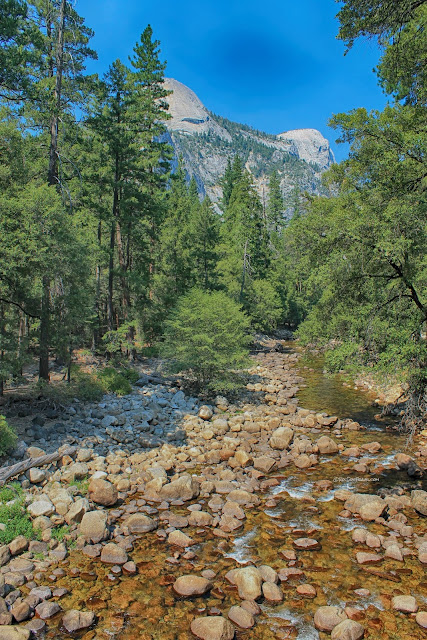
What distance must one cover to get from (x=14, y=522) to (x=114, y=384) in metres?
9.82

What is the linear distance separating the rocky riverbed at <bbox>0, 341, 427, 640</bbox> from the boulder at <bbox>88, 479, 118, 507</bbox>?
3cm

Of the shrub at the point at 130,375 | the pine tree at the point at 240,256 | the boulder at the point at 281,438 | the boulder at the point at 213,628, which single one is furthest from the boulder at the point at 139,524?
the pine tree at the point at 240,256

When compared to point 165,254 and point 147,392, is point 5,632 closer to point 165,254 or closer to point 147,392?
point 147,392

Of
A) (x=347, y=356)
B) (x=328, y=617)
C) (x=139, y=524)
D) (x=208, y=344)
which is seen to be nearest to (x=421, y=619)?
(x=328, y=617)

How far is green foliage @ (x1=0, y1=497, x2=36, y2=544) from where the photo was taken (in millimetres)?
6988

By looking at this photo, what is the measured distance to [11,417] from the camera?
39.9 feet

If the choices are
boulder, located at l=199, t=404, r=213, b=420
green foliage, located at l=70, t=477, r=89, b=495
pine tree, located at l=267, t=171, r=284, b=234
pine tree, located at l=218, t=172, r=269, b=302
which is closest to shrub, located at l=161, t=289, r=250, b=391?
boulder, located at l=199, t=404, r=213, b=420

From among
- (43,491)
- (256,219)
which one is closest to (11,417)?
(43,491)

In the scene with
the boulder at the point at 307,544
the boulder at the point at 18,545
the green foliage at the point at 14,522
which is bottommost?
the boulder at the point at 307,544

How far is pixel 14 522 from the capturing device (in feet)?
23.8

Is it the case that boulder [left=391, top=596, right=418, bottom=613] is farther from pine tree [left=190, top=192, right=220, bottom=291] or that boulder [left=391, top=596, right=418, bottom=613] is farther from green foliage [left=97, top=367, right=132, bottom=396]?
pine tree [left=190, top=192, right=220, bottom=291]

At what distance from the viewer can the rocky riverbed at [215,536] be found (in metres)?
5.68

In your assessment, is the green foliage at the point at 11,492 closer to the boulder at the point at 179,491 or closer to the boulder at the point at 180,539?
the boulder at the point at 179,491

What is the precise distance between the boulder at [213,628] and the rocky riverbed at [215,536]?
0.7 inches
